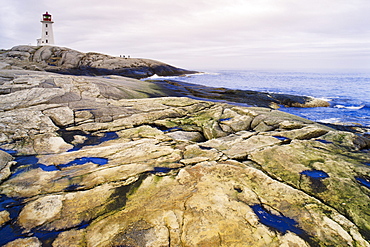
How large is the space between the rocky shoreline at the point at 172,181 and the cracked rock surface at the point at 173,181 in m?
0.02

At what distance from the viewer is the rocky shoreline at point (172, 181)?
11.0ft

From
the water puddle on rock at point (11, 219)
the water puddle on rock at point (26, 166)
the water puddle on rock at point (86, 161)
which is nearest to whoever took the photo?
the water puddle on rock at point (11, 219)

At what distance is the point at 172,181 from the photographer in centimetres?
467

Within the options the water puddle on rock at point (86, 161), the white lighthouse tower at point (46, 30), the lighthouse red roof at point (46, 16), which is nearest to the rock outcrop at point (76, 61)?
the white lighthouse tower at point (46, 30)

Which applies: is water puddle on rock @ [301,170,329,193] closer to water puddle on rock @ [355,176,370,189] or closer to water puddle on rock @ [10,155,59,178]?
water puddle on rock @ [355,176,370,189]

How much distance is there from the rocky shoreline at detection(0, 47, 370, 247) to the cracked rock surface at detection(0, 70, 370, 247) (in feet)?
0.07

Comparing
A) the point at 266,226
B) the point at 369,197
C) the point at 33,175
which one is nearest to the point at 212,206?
the point at 266,226

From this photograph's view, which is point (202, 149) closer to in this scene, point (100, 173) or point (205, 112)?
point (100, 173)

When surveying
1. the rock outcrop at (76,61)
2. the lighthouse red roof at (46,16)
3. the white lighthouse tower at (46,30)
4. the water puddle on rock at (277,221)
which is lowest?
the water puddle on rock at (277,221)

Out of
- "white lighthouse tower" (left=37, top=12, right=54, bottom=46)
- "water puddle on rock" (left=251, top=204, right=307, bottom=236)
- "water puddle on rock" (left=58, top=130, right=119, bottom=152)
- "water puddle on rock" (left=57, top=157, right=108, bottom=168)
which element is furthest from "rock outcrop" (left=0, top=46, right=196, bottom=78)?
"water puddle on rock" (left=251, top=204, right=307, bottom=236)

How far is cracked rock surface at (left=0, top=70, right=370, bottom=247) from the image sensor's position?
132 inches

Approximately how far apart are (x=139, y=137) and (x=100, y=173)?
8.91 ft

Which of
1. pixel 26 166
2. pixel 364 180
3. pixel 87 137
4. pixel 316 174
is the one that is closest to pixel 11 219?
pixel 26 166

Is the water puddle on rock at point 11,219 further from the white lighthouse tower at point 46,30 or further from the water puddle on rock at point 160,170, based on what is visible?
the white lighthouse tower at point 46,30
